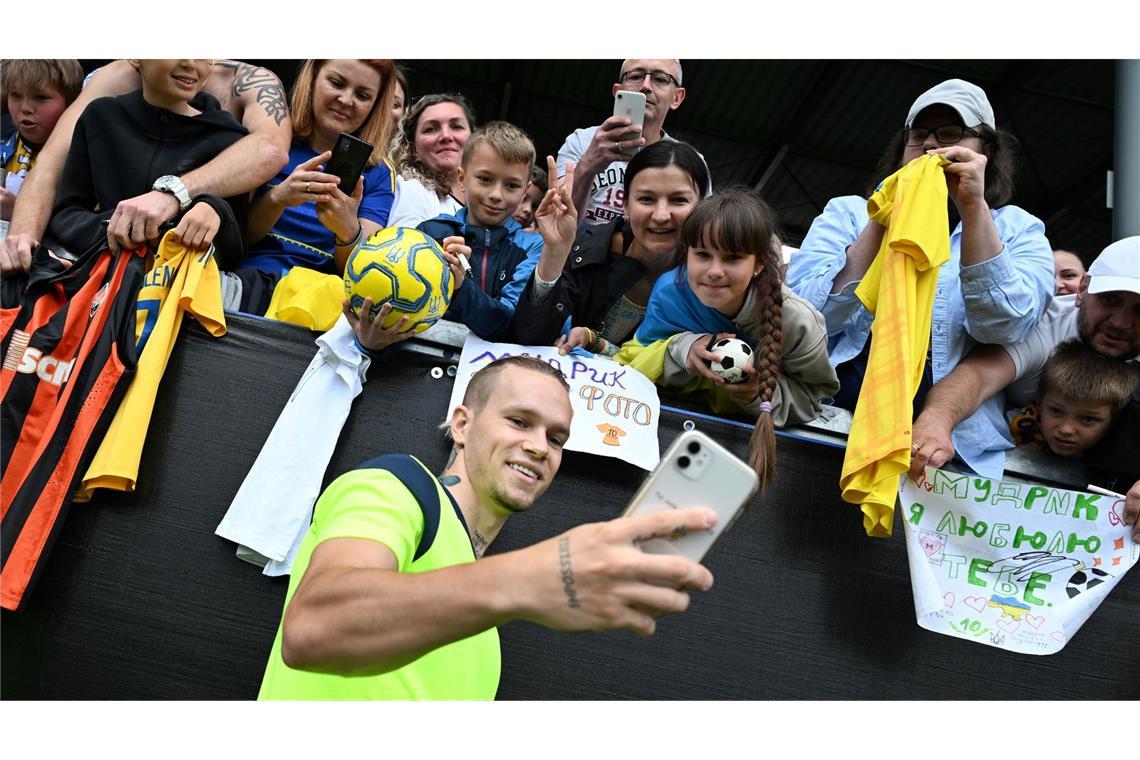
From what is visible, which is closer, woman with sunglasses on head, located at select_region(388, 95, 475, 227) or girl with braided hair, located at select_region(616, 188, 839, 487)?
girl with braided hair, located at select_region(616, 188, 839, 487)

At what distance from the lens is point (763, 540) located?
3365mm

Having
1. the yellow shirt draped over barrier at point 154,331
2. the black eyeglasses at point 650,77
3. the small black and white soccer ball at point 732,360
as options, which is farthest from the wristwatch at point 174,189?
the black eyeglasses at point 650,77

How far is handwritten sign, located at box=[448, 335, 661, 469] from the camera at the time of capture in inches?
132

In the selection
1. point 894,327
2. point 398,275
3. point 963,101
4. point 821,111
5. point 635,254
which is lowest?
point 398,275

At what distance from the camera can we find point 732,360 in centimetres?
329

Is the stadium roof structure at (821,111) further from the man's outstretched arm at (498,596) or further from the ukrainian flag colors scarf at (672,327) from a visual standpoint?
the man's outstretched arm at (498,596)

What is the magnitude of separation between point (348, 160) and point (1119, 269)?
2690mm

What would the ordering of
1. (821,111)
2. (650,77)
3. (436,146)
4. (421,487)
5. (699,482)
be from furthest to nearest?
(821,111)
(436,146)
(650,77)
(421,487)
(699,482)

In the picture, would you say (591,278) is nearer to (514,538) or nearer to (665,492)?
(514,538)

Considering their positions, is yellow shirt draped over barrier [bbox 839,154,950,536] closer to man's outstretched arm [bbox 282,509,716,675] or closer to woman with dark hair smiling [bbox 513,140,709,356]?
woman with dark hair smiling [bbox 513,140,709,356]

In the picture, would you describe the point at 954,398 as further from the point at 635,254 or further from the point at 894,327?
the point at 635,254

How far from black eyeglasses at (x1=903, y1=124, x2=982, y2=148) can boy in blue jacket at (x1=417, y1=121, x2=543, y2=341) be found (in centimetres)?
141

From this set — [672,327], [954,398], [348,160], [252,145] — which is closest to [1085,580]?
[954,398]

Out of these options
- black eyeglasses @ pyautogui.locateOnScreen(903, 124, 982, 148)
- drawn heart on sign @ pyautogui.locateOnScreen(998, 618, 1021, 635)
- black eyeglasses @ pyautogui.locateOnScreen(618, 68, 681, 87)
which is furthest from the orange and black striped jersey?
drawn heart on sign @ pyautogui.locateOnScreen(998, 618, 1021, 635)
